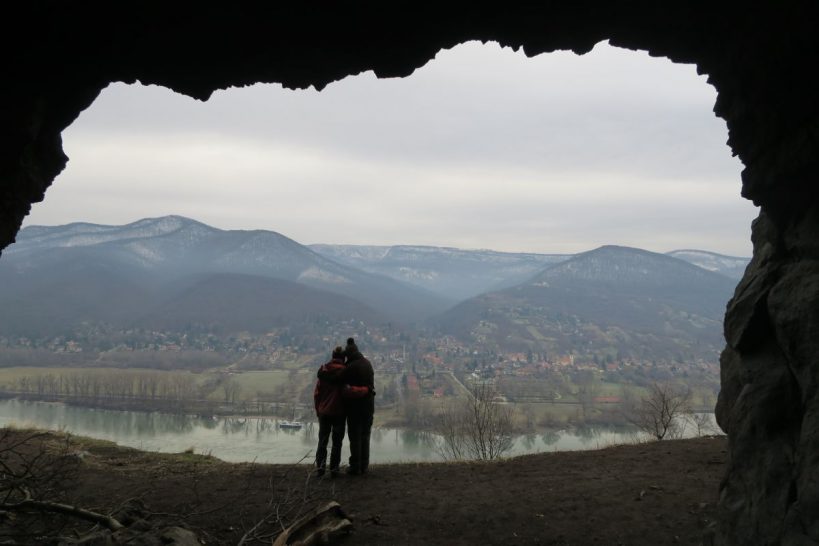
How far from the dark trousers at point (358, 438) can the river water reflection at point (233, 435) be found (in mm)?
15410

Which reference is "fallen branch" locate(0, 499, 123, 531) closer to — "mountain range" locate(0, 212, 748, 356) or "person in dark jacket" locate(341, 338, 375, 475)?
"person in dark jacket" locate(341, 338, 375, 475)

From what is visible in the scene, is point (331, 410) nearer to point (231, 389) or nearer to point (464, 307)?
point (231, 389)

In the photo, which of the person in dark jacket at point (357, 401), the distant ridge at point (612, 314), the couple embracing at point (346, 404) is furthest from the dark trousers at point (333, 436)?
the distant ridge at point (612, 314)

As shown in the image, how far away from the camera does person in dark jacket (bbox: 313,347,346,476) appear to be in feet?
31.4

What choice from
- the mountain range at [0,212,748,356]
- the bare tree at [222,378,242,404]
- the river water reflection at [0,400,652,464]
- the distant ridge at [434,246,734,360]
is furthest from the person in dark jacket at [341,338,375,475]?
the mountain range at [0,212,748,356]

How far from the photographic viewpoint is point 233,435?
37938mm

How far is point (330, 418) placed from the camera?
960 cm

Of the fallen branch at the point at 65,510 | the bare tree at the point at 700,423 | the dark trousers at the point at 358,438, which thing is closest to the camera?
the fallen branch at the point at 65,510

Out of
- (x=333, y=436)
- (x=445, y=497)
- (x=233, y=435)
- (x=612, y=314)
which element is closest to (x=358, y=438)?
(x=333, y=436)

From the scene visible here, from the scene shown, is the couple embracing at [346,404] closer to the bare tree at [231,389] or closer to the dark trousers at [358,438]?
the dark trousers at [358,438]

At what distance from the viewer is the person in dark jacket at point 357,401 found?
31.4ft

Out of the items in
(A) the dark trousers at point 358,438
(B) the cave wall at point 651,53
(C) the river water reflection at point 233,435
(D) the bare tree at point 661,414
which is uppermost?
(B) the cave wall at point 651,53

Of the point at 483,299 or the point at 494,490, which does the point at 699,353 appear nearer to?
the point at 483,299

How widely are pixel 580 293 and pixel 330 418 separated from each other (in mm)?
179430
